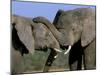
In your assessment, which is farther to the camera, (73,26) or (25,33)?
(73,26)

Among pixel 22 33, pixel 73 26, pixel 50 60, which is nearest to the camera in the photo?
pixel 22 33

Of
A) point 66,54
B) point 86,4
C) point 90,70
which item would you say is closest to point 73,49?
point 66,54

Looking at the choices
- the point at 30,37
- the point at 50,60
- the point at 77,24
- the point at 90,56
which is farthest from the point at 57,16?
the point at 90,56

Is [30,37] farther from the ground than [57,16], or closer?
→ closer

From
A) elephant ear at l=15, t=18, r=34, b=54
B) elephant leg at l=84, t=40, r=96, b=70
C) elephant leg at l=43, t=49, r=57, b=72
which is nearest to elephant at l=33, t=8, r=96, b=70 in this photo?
elephant leg at l=84, t=40, r=96, b=70

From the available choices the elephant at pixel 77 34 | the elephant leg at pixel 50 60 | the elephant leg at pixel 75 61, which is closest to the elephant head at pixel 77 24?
the elephant at pixel 77 34

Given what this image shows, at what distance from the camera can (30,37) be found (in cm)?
301

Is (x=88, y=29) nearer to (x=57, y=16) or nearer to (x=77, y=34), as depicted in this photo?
(x=77, y=34)

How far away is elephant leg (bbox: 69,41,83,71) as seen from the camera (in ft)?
10.4

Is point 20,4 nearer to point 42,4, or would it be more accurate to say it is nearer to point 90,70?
point 42,4

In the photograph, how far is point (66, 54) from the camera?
3148 mm

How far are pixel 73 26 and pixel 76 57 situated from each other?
36 centimetres

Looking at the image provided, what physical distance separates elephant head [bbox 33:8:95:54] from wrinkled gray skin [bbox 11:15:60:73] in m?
0.07

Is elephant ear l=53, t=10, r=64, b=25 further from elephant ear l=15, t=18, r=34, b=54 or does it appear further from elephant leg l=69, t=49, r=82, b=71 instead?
elephant leg l=69, t=49, r=82, b=71
